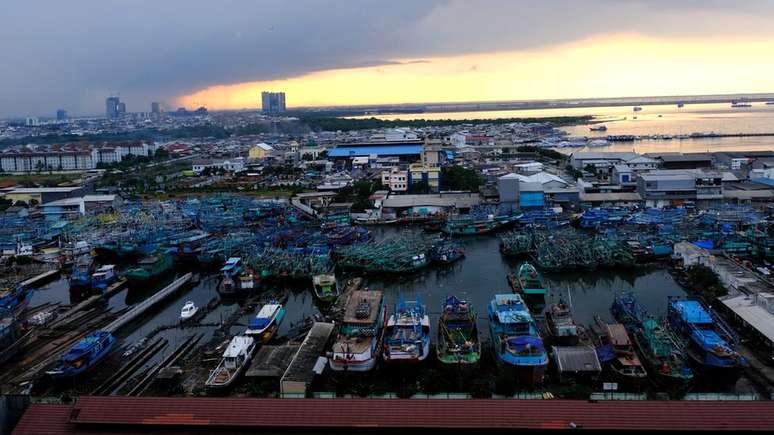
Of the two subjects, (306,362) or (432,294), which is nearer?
(306,362)

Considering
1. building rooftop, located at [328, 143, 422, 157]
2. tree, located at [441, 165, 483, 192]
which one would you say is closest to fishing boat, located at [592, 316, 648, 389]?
tree, located at [441, 165, 483, 192]

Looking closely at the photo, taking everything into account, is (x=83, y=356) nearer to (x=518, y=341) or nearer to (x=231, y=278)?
(x=231, y=278)

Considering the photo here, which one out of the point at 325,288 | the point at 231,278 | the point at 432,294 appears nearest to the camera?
the point at 325,288

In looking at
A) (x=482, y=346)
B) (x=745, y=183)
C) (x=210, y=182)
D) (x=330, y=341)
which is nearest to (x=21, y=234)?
(x=210, y=182)

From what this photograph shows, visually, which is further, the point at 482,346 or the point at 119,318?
the point at 119,318

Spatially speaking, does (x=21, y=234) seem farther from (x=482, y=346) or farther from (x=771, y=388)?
(x=771, y=388)

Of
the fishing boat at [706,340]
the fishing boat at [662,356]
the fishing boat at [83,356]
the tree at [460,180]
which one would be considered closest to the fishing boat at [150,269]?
the fishing boat at [83,356]

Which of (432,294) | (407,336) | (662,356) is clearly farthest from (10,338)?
(662,356)
